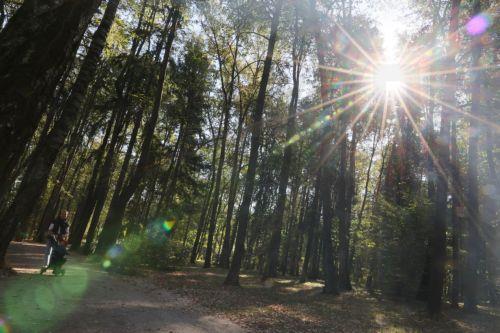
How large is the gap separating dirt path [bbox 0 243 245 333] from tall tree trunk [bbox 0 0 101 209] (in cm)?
388

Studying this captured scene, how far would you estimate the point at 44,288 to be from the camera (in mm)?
8156

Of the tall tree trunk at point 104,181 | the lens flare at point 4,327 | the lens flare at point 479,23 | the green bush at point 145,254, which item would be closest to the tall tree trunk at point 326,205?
the lens flare at point 479,23

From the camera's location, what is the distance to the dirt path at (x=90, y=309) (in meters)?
5.74

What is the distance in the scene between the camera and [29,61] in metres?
2.62

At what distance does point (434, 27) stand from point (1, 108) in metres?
20.8

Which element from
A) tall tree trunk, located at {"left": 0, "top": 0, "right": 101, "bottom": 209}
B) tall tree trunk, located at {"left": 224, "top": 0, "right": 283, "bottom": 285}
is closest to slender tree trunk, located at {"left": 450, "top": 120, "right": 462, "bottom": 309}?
tall tree trunk, located at {"left": 224, "top": 0, "right": 283, "bottom": 285}

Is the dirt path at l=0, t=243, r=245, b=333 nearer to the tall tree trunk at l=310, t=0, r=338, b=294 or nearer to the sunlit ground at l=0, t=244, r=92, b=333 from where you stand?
the sunlit ground at l=0, t=244, r=92, b=333

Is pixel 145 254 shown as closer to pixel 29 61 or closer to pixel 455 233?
pixel 455 233

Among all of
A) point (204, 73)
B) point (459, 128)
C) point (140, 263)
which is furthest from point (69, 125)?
point (459, 128)

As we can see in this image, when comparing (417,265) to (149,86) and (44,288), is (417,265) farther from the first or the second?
(149,86)

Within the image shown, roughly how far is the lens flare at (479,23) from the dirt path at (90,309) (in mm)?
16260

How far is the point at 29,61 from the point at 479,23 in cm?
1846

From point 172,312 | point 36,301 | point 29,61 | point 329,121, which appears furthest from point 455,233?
point 29,61

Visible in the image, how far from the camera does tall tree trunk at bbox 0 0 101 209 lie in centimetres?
256
